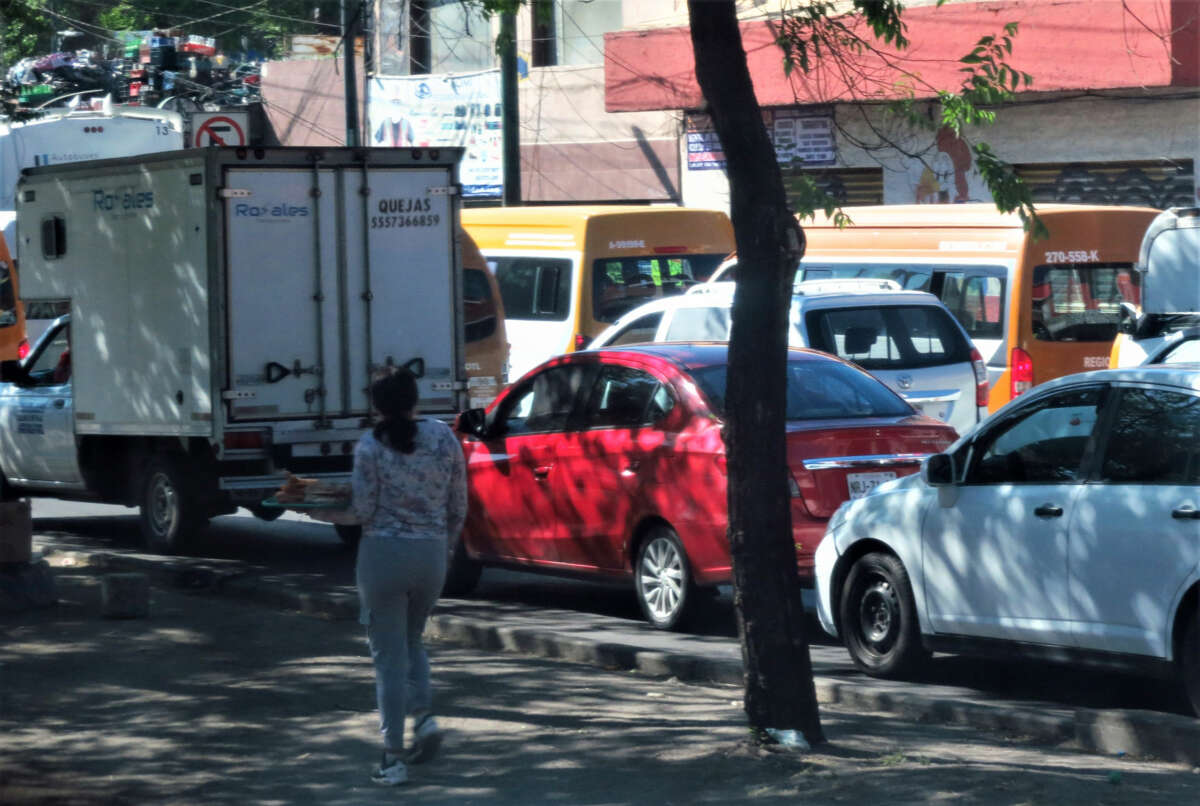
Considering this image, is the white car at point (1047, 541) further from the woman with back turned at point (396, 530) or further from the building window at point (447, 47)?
the building window at point (447, 47)

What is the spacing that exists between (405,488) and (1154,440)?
10.3 feet

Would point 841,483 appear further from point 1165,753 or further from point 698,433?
point 1165,753

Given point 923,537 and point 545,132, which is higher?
point 545,132

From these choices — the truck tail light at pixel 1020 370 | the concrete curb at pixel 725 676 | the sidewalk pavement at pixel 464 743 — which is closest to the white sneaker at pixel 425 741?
the sidewalk pavement at pixel 464 743

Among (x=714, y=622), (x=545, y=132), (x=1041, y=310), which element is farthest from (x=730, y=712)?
(x=545, y=132)

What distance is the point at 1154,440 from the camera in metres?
7.18

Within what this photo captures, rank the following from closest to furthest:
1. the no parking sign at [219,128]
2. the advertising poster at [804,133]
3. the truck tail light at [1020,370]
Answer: the truck tail light at [1020,370] < the no parking sign at [219,128] < the advertising poster at [804,133]

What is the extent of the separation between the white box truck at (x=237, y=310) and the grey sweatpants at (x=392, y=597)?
5568 mm

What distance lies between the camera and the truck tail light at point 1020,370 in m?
15.6

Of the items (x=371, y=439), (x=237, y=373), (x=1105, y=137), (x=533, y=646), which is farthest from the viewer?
(x=1105, y=137)

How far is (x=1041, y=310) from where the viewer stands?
15.9m

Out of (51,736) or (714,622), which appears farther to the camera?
(714,622)

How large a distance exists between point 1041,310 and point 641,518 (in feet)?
24.2

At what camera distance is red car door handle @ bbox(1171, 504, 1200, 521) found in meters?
6.76
